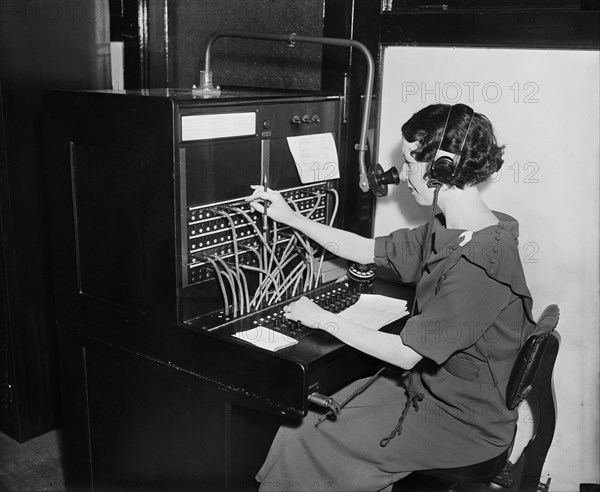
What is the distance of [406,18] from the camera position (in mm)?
2291

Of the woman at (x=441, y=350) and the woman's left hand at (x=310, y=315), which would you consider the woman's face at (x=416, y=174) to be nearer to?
the woman at (x=441, y=350)

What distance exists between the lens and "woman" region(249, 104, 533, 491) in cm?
175

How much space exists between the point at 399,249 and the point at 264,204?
0.42m

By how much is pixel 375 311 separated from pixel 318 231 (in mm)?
273

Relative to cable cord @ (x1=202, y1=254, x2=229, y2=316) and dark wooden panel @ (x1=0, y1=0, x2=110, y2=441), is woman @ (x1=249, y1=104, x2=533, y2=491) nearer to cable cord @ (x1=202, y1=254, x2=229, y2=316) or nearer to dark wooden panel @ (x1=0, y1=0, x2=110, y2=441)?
cable cord @ (x1=202, y1=254, x2=229, y2=316)

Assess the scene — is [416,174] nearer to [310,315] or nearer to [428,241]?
[428,241]

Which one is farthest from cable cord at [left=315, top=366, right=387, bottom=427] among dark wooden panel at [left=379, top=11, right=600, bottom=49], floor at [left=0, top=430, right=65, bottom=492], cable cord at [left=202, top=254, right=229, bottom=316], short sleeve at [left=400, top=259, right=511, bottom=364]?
floor at [left=0, top=430, right=65, bottom=492]

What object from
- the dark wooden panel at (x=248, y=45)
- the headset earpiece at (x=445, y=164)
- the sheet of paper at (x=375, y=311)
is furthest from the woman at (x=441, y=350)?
the dark wooden panel at (x=248, y=45)

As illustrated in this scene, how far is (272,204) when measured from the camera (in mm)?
2018

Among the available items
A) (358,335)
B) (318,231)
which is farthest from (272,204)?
(358,335)

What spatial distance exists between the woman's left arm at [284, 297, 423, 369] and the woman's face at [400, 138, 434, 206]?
1.22 ft

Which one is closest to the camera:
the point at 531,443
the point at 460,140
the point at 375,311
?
the point at 460,140

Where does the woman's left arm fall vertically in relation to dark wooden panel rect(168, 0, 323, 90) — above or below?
below

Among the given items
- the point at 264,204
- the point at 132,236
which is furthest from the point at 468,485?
the point at 132,236
